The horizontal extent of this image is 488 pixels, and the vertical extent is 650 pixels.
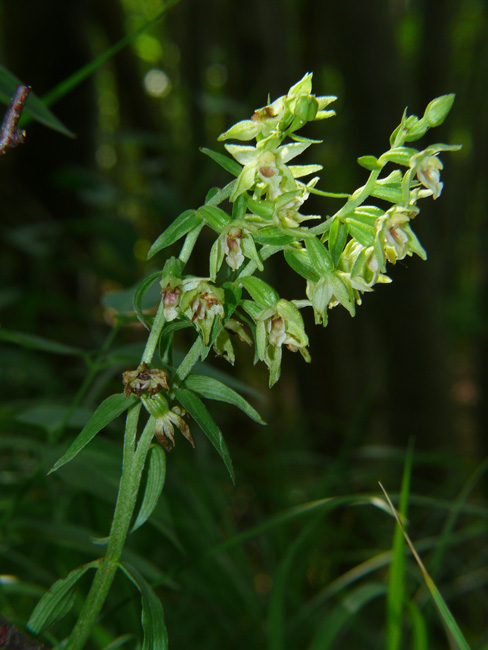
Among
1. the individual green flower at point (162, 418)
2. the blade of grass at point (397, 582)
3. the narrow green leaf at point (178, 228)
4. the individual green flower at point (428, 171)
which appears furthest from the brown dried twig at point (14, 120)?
the blade of grass at point (397, 582)

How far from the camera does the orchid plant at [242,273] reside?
535 millimetres

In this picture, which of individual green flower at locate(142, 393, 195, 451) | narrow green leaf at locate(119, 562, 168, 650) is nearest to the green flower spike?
individual green flower at locate(142, 393, 195, 451)

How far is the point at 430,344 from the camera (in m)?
2.40

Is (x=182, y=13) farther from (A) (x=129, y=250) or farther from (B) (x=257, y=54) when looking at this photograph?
(A) (x=129, y=250)

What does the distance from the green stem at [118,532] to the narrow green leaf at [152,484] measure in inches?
1.5

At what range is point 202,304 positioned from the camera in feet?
1.83

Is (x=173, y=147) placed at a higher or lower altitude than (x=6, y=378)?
higher

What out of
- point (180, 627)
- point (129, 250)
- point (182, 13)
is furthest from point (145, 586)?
point (182, 13)

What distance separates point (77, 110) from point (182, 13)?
0.82 m

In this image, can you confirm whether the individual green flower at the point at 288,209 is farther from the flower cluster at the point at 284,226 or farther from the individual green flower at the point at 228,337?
the individual green flower at the point at 228,337

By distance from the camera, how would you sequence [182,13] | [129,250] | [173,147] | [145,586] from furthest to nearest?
1. [182,13]
2. [173,147]
3. [129,250]
4. [145,586]

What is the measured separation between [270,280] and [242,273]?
2333 millimetres

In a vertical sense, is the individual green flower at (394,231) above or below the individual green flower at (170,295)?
above

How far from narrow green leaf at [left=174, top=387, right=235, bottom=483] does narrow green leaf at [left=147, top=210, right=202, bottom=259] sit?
0.45 feet
